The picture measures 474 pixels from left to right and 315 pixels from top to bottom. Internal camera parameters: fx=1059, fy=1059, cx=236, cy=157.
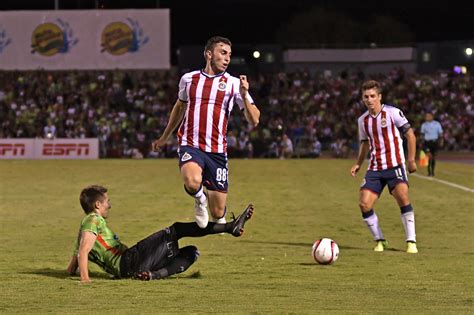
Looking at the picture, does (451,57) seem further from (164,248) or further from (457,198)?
(164,248)

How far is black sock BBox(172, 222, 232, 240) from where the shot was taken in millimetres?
10383

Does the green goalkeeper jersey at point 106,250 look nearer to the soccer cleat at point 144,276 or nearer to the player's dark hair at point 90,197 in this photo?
the player's dark hair at point 90,197

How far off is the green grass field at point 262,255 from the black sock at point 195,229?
1.48 ft

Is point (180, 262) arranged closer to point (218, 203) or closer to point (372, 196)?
point (218, 203)

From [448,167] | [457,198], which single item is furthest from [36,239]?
[448,167]

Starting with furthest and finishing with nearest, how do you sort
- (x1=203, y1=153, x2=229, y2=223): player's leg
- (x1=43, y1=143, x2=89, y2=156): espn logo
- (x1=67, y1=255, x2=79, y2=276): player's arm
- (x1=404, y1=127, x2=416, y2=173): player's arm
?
(x1=43, y1=143, x2=89, y2=156): espn logo < (x1=404, y1=127, x2=416, y2=173): player's arm < (x1=203, y1=153, x2=229, y2=223): player's leg < (x1=67, y1=255, x2=79, y2=276): player's arm

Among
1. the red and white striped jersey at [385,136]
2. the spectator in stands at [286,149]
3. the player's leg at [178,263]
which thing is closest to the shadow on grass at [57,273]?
the player's leg at [178,263]

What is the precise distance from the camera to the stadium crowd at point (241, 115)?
51.6 metres

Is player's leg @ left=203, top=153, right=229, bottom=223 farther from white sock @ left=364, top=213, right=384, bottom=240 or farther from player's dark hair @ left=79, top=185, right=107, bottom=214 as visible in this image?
white sock @ left=364, top=213, right=384, bottom=240

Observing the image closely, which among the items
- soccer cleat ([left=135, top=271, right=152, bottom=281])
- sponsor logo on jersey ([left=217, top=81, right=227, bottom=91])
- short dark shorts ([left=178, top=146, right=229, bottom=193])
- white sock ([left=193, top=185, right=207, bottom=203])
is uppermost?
sponsor logo on jersey ([left=217, top=81, right=227, bottom=91])

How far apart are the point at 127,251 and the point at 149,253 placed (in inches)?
8.5

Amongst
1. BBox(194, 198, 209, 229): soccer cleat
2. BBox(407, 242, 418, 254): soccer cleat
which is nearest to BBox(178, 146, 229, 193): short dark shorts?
BBox(194, 198, 209, 229): soccer cleat

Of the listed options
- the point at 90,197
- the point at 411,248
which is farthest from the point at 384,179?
the point at 90,197

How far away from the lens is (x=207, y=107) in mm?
11500
